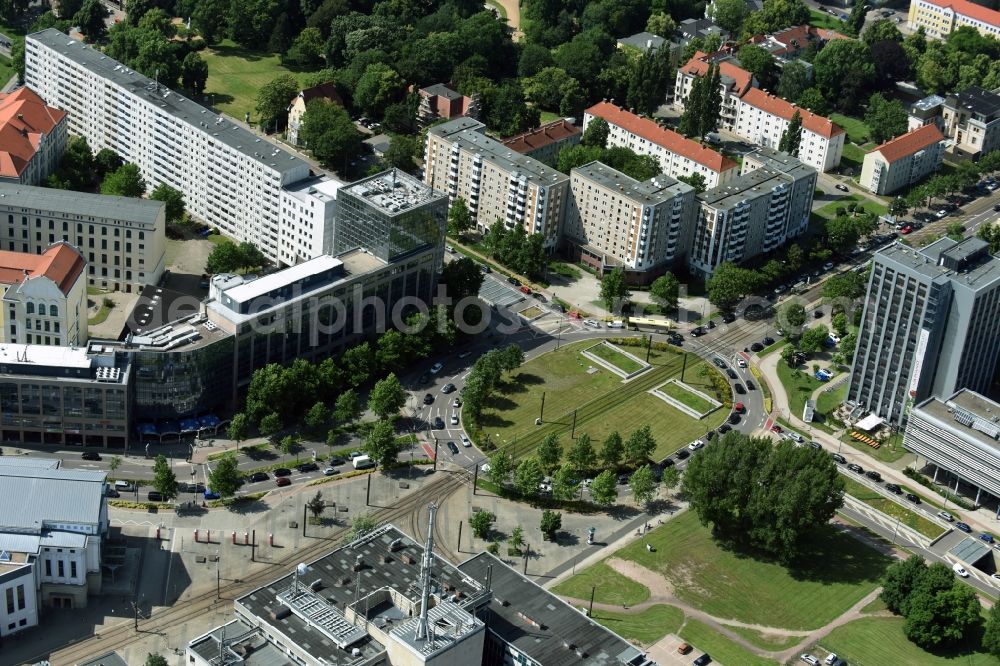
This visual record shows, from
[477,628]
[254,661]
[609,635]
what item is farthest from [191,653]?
[609,635]

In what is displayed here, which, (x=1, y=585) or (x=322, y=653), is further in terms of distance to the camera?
(x=1, y=585)

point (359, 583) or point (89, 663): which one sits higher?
point (359, 583)

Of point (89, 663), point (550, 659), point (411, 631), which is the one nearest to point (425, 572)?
point (411, 631)

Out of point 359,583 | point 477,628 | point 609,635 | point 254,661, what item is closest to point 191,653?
point 254,661

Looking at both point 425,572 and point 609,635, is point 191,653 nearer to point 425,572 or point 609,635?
point 425,572

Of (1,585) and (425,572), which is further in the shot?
(1,585)

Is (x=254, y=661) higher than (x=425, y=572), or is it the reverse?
(x=425, y=572)

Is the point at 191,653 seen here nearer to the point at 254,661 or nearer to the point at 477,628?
the point at 254,661
